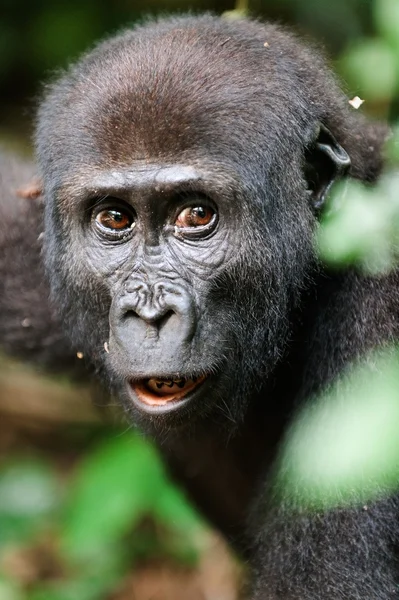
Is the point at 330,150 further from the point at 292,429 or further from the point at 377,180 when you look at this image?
the point at 292,429

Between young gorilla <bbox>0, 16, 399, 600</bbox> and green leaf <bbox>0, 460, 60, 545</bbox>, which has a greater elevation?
young gorilla <bbox>0, 16, 399, 600</bbox>

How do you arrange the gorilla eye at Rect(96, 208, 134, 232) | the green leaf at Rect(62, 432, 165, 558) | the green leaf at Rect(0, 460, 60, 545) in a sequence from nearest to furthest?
the gorilla eye at Rect(96, 208, 134, 232), the green leaf at Rect(62, 432, 165, 558), the green leaf at Rect(0, 460, 60, 545)

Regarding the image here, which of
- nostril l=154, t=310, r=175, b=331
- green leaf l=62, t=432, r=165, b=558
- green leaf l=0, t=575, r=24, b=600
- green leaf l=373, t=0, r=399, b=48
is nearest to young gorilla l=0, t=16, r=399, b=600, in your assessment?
nostril l=154, t=310, r=175, b=331

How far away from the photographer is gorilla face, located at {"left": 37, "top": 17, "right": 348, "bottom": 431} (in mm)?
3871

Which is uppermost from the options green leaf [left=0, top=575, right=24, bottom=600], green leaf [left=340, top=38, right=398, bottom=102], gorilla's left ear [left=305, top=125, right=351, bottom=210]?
green leaf [left=340, top=38, right=398, bottom=102]

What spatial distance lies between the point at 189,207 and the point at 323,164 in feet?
2.31

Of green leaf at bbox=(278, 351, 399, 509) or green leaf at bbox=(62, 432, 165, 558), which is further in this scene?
green leaf at bbox=(62, 432, 165, 558)

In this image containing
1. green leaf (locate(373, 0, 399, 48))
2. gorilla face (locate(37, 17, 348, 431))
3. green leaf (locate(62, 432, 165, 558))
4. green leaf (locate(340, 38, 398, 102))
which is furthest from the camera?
green leaf (locate(62, 432, 165, 558))

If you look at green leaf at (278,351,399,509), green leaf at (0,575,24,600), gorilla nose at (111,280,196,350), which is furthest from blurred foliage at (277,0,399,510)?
green leaf at (0,575,24,600)

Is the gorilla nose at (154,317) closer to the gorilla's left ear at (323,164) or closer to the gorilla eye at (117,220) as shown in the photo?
the gorilla eye at (117,220)

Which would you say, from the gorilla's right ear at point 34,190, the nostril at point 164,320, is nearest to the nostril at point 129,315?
the nostril at point 164,320

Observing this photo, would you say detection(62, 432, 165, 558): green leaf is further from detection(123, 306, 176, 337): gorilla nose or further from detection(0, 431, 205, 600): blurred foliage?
detection(123, 306, 176, 337): gorilla nose

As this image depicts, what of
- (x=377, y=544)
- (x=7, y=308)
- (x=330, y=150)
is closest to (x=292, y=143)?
(x=330, y=150)

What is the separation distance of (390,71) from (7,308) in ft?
9.93
